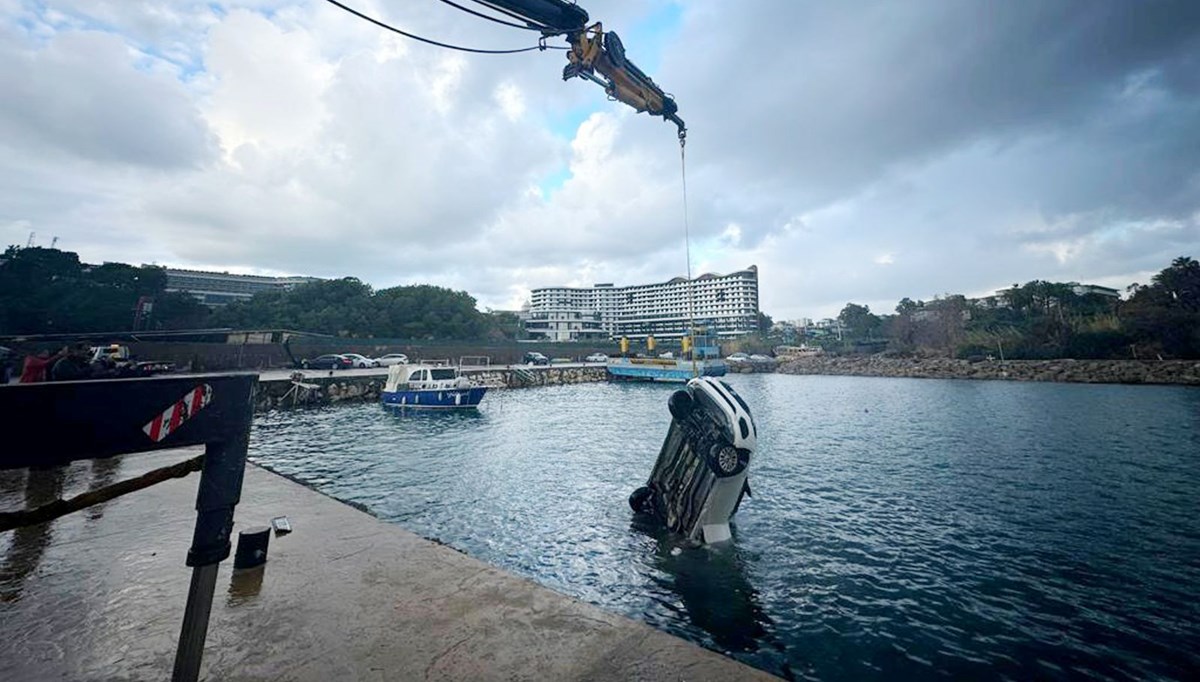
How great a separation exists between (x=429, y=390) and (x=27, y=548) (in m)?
19.6

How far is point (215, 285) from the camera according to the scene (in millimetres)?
99688

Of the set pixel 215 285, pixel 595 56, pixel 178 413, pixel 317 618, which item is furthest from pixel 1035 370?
pixel 215 285

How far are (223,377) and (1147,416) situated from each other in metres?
33.6

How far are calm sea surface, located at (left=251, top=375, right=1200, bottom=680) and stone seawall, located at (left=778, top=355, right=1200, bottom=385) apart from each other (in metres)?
30.1

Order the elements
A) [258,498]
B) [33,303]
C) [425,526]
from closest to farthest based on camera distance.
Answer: [258,498] → [425,526] → [33,303]

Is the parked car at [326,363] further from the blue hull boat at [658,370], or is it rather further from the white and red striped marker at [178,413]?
the white and red striped marker at [178,413]

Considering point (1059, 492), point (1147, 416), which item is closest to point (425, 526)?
point (1059, 492)

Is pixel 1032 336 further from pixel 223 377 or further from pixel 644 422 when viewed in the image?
pixel 223 377

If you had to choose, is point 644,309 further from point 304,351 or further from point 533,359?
point 304,351

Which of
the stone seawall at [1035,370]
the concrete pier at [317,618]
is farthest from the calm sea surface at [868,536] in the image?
the stone seawall at [1035,370]

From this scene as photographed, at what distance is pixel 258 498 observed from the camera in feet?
21.7

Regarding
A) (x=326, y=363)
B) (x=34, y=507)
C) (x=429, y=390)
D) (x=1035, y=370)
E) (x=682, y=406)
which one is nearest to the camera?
(x=34, y=507)

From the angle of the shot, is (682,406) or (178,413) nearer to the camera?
(178,413)

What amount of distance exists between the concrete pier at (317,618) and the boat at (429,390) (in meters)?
19.0
